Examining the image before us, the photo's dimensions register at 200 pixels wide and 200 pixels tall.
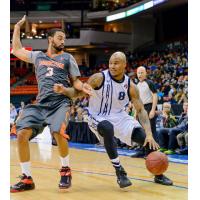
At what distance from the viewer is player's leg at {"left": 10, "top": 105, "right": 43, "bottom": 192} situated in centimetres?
434

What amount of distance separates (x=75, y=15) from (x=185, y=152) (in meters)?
26.4

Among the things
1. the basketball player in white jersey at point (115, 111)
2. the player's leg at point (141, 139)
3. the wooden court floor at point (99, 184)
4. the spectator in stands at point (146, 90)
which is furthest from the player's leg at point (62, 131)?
the spectator in stands at point (146, 90)

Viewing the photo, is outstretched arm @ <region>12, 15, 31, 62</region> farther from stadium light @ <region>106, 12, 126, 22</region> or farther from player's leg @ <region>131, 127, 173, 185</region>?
stadium light @ <region>106, 12, 126, 22</region>

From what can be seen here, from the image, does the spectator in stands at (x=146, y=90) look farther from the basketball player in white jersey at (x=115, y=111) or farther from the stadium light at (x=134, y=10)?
the stadium light at (x=134, y=10)

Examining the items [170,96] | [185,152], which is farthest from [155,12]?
[185,152]

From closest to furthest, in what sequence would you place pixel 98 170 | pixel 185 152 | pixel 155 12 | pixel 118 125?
pixel 118 125
pixel 98 170
pixel 185 152
pixel 155 12

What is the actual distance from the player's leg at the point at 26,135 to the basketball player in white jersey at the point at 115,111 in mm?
719

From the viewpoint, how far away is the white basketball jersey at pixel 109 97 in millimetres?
4754

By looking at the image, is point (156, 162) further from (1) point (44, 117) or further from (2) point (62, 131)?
(1) point (44, 117)

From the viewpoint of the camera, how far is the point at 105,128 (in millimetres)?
4535

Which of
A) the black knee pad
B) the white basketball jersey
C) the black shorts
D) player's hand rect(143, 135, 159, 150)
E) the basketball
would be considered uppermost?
the white basketball jersey

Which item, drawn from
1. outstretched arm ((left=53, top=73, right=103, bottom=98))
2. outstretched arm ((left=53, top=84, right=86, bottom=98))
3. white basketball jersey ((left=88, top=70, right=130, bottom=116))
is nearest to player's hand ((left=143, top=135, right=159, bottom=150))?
white basketball jersey ((left=88, top=70, right=130, bottom=116))

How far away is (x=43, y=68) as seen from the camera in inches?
180
